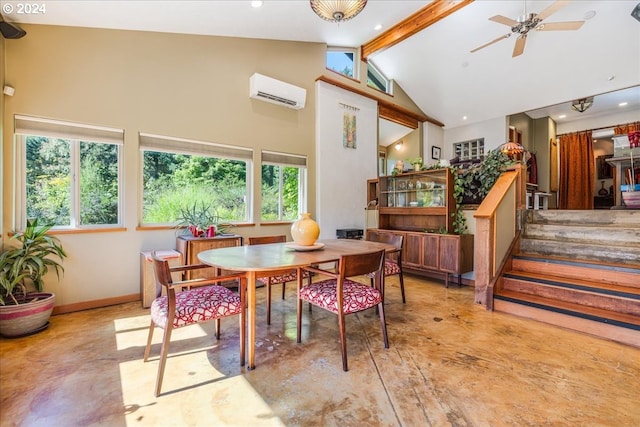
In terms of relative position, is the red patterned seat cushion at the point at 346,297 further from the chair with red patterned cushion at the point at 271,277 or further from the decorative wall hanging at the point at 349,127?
the decorative wall hanging at the point at 349,127

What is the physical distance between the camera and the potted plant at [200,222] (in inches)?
149

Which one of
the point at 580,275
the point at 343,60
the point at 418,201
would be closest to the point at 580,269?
the point at 580,275

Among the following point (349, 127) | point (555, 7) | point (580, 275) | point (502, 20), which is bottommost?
point (580, 275)

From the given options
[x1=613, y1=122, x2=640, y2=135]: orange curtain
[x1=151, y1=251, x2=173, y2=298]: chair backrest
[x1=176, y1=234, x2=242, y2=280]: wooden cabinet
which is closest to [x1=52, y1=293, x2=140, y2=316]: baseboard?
[x1=176, y1=234, x2=242, y2=280]: wooden cabinet

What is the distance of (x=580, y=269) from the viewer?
127 inches

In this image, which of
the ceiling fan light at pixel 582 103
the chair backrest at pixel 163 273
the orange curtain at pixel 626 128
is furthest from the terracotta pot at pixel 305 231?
the orange curtain at pixel 626 128

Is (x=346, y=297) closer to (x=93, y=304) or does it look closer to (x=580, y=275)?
(x=580, y=275)

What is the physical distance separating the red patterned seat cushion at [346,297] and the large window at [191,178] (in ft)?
7.96

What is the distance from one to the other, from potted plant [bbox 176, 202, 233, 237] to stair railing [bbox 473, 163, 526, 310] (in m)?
3.37

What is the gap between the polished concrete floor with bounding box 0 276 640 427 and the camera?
162 cm

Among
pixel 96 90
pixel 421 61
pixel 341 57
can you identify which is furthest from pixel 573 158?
pixel 96 90

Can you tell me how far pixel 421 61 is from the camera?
19.7ft

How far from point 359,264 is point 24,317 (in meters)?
3.00

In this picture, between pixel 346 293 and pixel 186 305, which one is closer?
pixel 186 305
